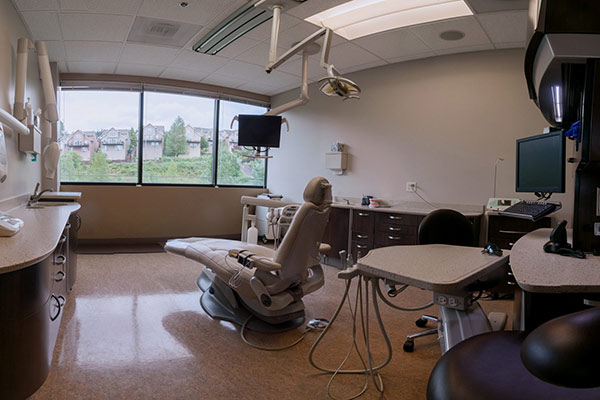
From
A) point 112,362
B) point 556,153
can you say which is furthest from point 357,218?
point 112,362

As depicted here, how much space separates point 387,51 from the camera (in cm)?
424

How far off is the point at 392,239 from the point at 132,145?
4.26 metres

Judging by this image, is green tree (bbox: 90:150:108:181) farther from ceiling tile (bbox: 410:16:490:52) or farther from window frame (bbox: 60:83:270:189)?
ceiling tile (bbox: 410:16:490:52)

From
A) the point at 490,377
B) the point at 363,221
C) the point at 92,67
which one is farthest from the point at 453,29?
the point at 92,67

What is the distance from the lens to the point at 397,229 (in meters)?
4.05

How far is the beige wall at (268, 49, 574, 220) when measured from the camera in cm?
385

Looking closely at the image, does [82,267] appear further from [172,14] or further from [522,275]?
[522,275]

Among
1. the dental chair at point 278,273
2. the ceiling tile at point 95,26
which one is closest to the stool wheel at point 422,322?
the dental chair at point 278,273

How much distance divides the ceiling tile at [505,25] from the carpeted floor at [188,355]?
2.58 m

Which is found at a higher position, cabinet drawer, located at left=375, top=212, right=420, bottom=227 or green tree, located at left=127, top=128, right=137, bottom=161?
green tree, located at left=127, top=128, right=137, bottom=161

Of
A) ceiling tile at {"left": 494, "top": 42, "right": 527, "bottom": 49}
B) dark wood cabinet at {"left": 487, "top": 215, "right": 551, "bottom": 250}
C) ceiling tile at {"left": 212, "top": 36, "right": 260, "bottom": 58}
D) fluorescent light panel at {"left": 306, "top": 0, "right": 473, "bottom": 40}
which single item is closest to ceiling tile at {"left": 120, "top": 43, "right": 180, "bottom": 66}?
ceiling tile at {"left": 212, "top": 36, "right": 260, "bottom": 58}

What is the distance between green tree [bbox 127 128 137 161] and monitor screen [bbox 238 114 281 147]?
5.93 feet

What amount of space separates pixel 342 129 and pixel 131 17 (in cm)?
300

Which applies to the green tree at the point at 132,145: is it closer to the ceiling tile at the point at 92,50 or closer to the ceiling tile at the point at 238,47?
the ceiling tile at the point at 92,50
